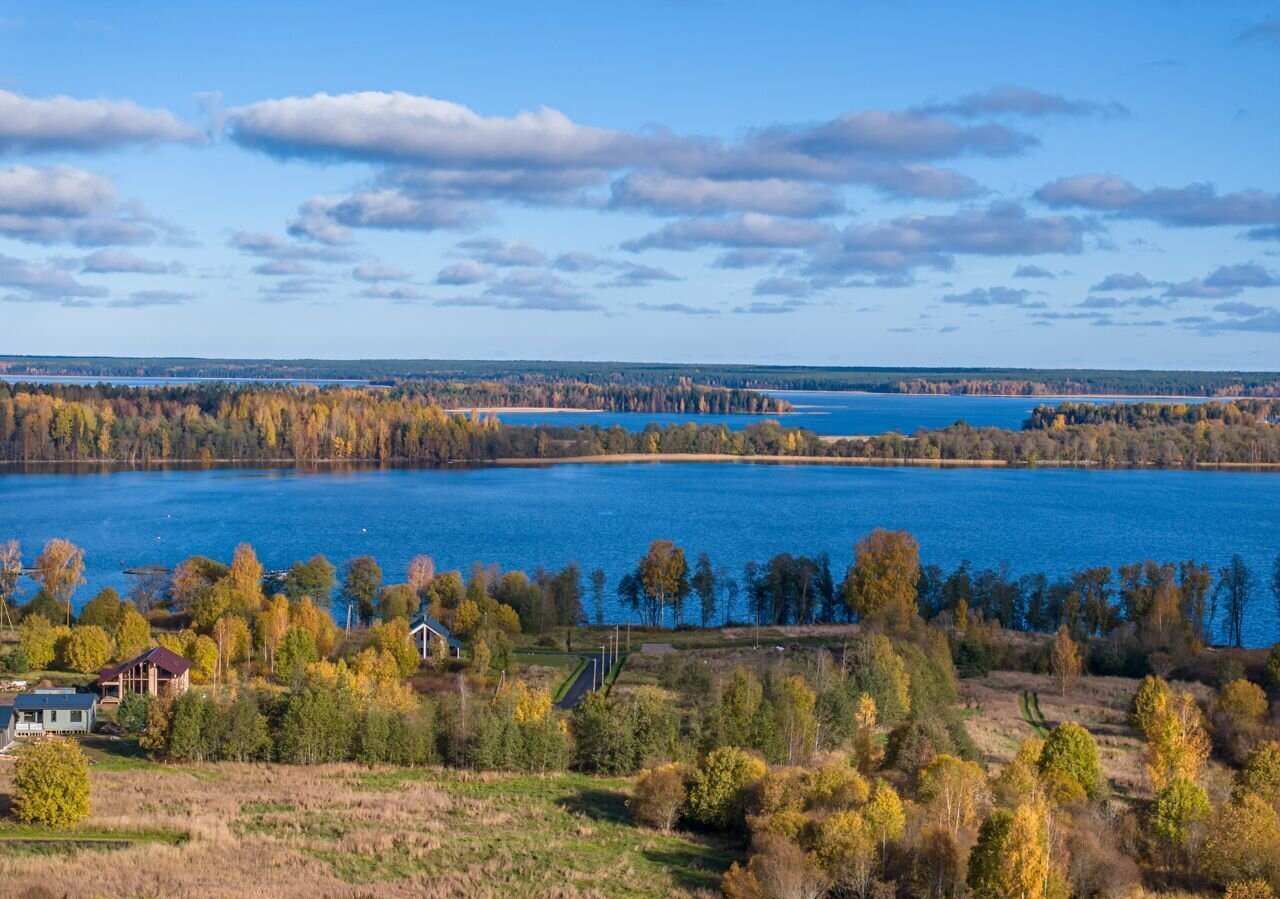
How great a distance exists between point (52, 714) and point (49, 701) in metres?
0.36

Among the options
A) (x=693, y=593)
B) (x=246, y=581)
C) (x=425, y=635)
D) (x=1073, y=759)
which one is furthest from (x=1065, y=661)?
(x=246, y=581)

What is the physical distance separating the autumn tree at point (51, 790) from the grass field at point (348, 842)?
364mm

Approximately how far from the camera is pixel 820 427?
191 metres

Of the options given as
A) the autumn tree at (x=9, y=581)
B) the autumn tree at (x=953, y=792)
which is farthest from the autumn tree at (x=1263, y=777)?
the autumn tree at (x=9, y=581)

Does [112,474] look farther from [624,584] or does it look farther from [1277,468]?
[1277,468]

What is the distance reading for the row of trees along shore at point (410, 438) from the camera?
120375 mm

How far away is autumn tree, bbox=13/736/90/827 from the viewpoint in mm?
22328

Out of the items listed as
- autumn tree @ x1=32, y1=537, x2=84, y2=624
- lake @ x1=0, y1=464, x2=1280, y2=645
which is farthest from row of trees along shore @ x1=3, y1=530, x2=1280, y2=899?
lake @ x1=0, y1=464, x2=1280, y2=645

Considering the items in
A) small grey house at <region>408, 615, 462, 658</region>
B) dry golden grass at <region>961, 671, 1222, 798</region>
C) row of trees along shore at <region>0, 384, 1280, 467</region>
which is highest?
row of trees along shore at <region>0, 384, 1280, 467</region>

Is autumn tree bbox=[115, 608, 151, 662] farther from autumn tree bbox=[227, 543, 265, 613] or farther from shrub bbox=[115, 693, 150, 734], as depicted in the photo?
shrub bbox=[115, 693, 150, 734]

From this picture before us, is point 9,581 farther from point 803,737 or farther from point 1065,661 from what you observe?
point 1065,661

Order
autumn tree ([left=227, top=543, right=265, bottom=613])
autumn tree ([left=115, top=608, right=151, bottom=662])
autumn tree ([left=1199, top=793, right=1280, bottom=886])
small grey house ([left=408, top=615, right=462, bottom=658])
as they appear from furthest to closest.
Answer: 1. autumn tree ([left=227, top=543, right=265, bottom=613])
2. small grey house ([left=408, top=615, right=462, bottom=658])
3. autumn tree ([left=115, top=608, right=151, bottom=662])
4. autumn tree ([left=1199, top=793, right=1280, bottom=886])

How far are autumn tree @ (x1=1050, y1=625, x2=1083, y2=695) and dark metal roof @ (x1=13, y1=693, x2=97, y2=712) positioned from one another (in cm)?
2814

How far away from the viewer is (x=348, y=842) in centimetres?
2197
